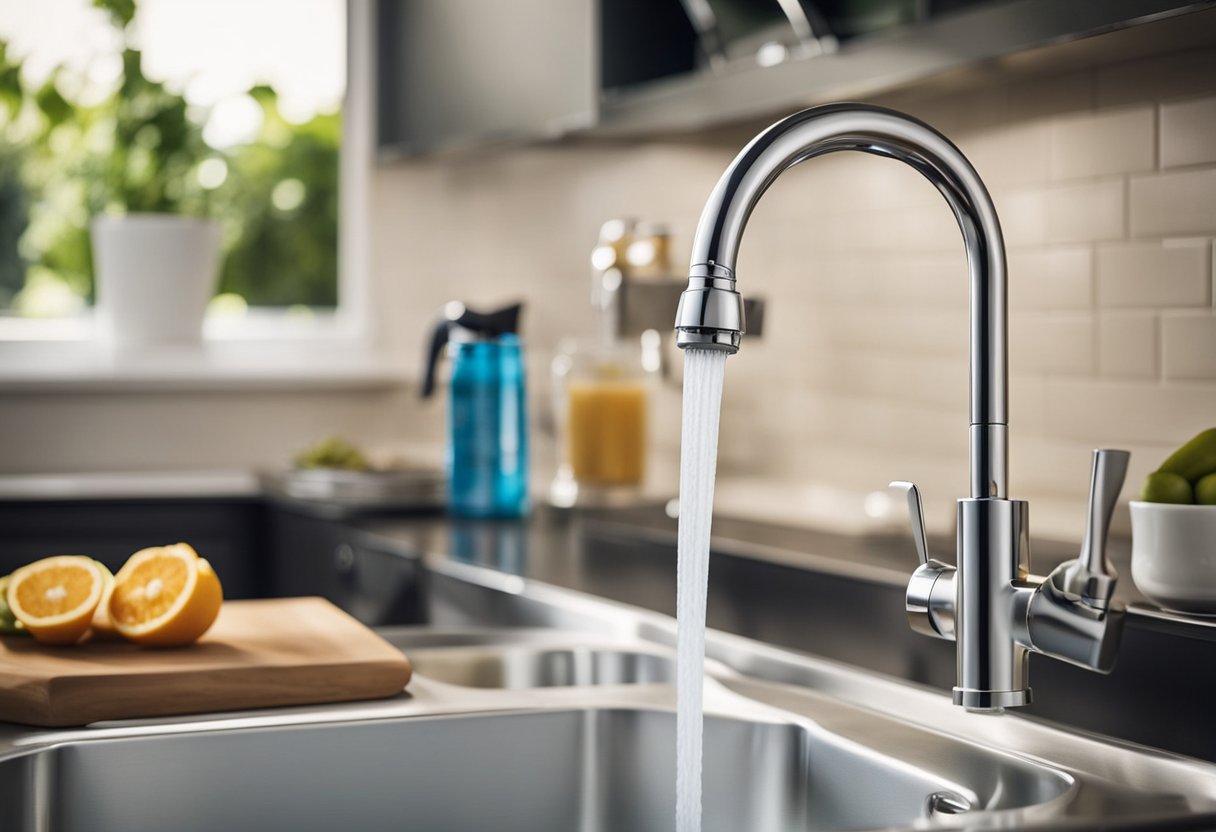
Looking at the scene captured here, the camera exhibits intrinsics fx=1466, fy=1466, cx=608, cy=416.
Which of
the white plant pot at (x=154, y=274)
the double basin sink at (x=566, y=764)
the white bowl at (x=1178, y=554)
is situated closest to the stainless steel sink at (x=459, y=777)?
the double basin sink at (x=566, y=764)

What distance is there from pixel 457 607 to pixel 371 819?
63 centimetres

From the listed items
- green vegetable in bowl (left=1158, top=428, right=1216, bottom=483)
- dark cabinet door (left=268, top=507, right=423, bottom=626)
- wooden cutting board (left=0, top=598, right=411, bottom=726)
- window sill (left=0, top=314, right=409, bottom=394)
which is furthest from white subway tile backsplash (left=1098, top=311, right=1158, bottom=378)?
window sill (left=0, top=314, right=409, bottom=394)

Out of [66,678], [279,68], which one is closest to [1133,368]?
[66,678]

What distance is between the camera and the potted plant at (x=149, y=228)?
284 centimetres

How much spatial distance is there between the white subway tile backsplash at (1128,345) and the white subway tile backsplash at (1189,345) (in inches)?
0.6

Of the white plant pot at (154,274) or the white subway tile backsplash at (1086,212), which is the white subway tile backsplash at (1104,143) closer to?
the white subway tile backsplash at (1086,212)

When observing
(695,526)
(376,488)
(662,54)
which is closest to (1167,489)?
(695,526)

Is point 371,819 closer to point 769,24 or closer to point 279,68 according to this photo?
point 769,24

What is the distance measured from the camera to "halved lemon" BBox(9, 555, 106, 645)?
1132 millimetres

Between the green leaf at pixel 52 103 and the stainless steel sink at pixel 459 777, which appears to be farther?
the green leaf at pixel 52 103

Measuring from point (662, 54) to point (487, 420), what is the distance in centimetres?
63

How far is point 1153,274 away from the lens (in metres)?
1.33

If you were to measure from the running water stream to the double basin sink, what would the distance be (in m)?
0.17

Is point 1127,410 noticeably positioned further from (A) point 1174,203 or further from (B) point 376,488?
(B) point 376,488
